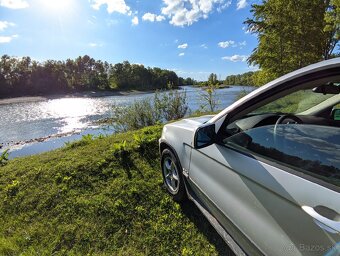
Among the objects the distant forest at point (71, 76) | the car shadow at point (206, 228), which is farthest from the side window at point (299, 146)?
the distant forest at point (71, 76)

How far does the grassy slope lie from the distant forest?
66.1 meters

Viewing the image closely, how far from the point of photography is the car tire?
285 centimetres

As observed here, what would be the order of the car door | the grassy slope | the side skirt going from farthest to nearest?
the grassy slope → the side skirt → the car door

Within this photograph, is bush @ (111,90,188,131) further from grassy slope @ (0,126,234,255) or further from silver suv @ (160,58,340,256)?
silver suv @ (160,58,340,256)

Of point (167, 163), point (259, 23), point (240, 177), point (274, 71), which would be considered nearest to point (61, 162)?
point (167, 163)

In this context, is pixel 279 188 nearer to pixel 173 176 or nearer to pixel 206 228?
pixel 206 228

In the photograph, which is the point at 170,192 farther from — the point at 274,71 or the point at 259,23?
the point at 259,23

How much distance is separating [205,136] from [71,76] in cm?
8297

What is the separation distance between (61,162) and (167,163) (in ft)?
7.98

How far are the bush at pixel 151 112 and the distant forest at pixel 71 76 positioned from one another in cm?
6014

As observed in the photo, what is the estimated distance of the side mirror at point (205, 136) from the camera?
6.28ft

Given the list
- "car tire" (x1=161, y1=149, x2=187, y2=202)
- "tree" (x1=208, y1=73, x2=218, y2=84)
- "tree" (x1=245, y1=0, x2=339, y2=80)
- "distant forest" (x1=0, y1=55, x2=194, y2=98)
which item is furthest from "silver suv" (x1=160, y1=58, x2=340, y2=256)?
"distant forest" (x1=0, y1=55, x2=194, y2=98)

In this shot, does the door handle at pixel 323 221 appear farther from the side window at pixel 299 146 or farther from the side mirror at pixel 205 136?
the side mirror at pixel 205 136

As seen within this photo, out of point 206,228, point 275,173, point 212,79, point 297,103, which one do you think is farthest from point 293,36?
point 275,173
